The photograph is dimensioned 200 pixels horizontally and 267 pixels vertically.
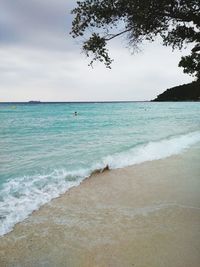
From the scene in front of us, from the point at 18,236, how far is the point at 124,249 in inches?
87.7

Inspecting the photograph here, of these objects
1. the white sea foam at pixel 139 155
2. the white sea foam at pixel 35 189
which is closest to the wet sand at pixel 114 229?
the white sea foam at pixel 35 189

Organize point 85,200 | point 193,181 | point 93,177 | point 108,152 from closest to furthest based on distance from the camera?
point 85,200
point 193,181
point 93,177
point 108,152

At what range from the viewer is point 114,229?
660cm

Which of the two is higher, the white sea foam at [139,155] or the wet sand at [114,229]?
the wet sand at [114,229]

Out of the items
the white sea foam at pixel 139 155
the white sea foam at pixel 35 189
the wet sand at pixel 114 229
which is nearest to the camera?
the wet sand at pixel 114 229

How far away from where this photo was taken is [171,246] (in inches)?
225

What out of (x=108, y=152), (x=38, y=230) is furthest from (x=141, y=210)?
(x=108, y=152)

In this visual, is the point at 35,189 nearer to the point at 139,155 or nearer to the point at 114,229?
the point at 114,229

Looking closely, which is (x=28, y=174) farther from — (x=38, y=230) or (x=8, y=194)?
(x=38, y=230)

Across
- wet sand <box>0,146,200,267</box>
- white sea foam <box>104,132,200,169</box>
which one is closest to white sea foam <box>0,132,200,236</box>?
white sea foam <box>104,132,200,169</box>

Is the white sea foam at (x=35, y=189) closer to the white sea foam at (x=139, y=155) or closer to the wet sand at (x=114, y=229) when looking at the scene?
the white sea foam at (x=139, y=155)

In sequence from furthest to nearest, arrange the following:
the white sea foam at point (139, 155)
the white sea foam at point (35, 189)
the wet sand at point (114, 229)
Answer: the white sea foam at point (139, 155)
the white sea foam at point (35, 189)
the wet sand at point (114, 229)

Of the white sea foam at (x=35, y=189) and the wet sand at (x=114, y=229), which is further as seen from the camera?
the white sea foam at (x=35, y=189)

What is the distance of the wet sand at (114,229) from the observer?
17.6 feet
